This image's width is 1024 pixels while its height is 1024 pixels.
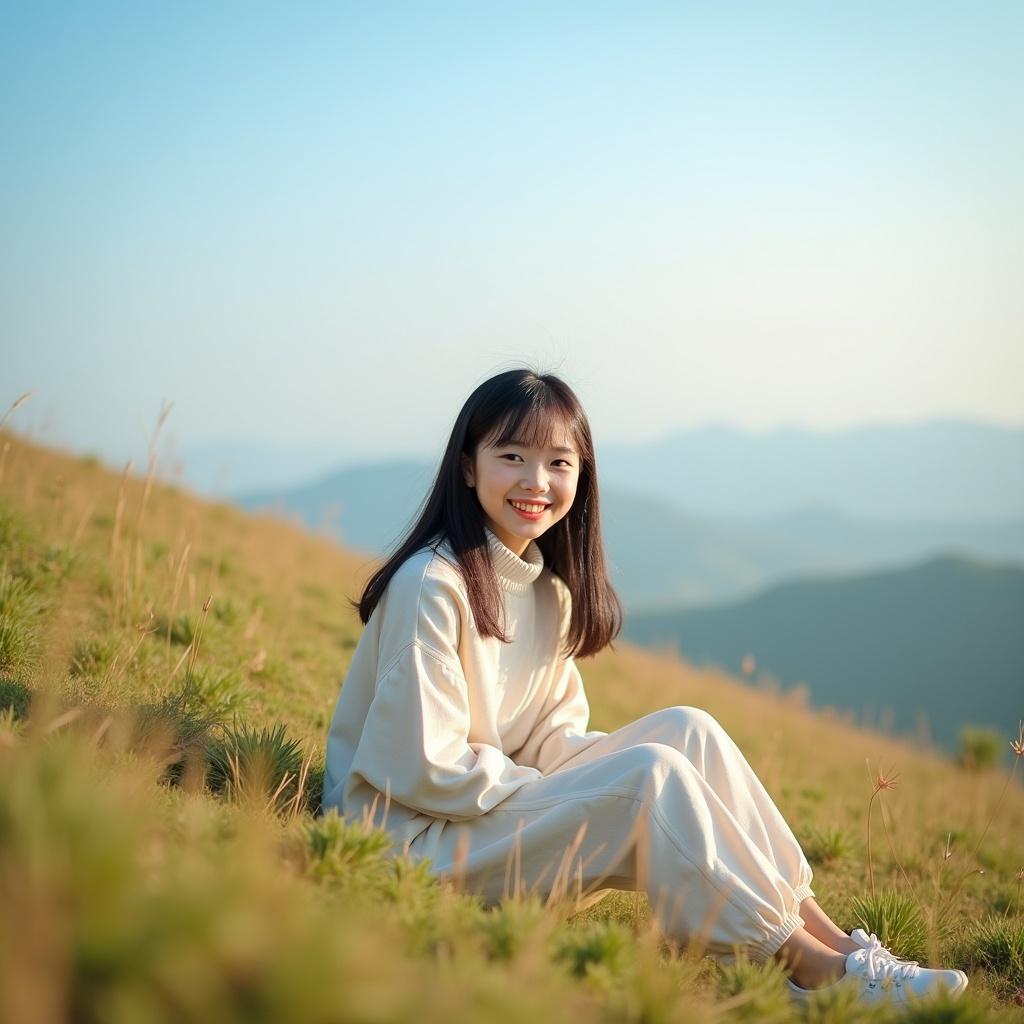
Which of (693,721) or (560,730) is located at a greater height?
(693,721)

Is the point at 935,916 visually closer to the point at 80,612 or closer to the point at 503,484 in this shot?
the point at 503,484

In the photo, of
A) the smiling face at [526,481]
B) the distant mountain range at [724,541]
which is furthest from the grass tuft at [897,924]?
the distant mountain range at [724,541]

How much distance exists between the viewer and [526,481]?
351 cm

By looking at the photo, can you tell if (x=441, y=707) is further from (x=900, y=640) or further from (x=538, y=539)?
(x=900, y=640)

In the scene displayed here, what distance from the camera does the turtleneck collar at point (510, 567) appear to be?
3588 mm

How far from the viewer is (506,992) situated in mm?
1665

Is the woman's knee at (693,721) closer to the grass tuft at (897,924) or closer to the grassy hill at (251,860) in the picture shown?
the grassy hill at (251,860)

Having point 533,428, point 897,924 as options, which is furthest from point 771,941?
point 533,428

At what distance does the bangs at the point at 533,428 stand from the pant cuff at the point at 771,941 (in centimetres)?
173

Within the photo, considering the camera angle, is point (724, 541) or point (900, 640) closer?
point (900, 640)

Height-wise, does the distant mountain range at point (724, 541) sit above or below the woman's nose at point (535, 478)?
below

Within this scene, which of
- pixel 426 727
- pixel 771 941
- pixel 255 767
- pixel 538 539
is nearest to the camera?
pixel 771 941

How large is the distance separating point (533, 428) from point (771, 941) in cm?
182

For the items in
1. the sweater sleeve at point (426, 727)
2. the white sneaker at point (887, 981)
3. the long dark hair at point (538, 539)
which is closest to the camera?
the white sneaker at point (887, 981)
